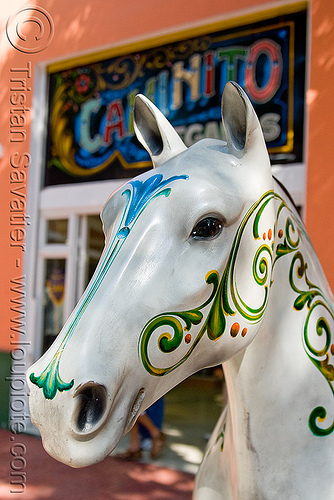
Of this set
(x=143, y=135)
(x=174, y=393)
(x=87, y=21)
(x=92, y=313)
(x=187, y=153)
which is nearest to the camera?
(x=92, y=313)

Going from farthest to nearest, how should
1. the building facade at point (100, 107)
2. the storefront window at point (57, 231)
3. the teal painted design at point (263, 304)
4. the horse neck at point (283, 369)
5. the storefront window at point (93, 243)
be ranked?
the storefront window at point (57, 231), the storefront window at point (93, 243), the building facade at point (100, 107), the horse neck at point (283, 369), the teal painted design at point (263, 304)

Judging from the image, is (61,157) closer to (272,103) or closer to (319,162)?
(272,103)

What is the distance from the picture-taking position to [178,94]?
5.33 m

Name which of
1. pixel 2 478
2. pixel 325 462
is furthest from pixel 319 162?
pixel 2 478

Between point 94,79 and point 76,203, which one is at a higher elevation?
point 94,79

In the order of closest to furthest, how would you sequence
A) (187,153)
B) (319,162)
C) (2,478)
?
(187,153) < (319,162) < (2,478)

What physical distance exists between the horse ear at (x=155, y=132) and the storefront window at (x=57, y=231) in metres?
4.96

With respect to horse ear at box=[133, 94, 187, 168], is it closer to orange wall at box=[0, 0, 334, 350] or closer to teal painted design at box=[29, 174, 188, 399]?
teal painted design at box=[29, 174, 188, 399]

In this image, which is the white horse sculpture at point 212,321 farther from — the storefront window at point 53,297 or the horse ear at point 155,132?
the storefront window at point 53,297

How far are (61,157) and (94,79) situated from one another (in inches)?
44.7

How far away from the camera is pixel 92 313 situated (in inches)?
36.9

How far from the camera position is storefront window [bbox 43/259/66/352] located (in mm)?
6246

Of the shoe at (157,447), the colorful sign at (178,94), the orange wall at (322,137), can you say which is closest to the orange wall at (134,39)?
the orange wall at (322,137)

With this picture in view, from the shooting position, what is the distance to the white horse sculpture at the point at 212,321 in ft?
2.91
